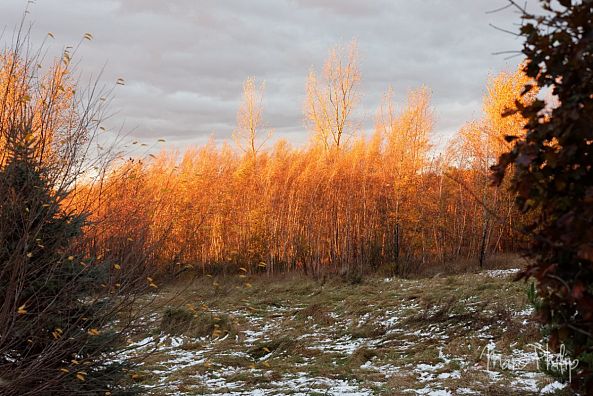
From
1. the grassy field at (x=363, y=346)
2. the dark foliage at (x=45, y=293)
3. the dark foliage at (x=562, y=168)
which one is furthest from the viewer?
the grassy field at (x=363, y=346)

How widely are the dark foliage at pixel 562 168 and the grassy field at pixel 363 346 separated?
318 cm

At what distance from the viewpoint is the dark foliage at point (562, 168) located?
171 cm

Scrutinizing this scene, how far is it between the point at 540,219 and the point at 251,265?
60.8 ft

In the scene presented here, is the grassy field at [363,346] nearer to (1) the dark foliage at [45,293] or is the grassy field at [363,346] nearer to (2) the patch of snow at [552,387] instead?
(2) the patch of snow at [552,387]

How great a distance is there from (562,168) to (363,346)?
6744mm

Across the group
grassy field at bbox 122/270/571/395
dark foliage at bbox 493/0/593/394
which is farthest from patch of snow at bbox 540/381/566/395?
dark foliage at bbox 493/0/593/394

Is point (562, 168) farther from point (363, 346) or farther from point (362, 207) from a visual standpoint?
point (362, 207)

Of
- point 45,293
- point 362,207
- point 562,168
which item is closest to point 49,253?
point 45,293

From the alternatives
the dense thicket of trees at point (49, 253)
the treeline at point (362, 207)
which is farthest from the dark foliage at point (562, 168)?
the treeline at point (362, 207)

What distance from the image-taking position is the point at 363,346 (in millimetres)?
8125

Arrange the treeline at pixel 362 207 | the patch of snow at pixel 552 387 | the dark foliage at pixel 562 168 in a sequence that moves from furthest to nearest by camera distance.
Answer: the treeline at pixel 362 207 < the patch of snow at pixel 552 387 < the dark foliage at pixel 562 168

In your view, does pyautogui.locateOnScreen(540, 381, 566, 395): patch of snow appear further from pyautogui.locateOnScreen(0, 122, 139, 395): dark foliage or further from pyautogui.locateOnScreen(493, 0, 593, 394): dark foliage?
pyautogui.locateOnScreen(0, 122, 139, 395): dark foliage

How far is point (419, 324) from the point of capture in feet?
29.0

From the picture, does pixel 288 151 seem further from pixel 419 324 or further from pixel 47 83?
pixel 47 83
